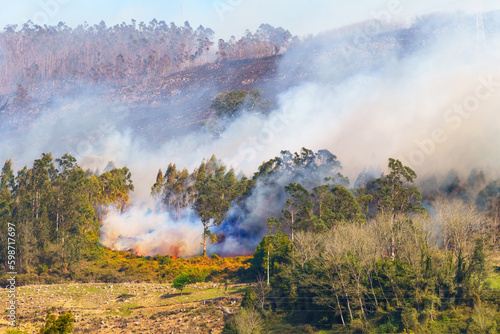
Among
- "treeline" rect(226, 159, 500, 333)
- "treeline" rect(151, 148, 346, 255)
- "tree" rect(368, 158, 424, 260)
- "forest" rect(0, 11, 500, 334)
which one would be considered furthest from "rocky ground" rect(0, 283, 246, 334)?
"tree" rect(368, 158, 424, 260)

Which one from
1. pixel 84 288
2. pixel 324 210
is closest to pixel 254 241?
pixel 324 210

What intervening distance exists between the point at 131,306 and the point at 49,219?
37018mm

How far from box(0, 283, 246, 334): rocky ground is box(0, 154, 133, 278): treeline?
10623mm

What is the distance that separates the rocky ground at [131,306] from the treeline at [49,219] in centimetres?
1062

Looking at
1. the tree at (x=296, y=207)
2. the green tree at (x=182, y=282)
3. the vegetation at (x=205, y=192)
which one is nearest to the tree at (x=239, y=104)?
the vegetation at (x=205, y=192)

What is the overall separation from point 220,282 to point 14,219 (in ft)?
145

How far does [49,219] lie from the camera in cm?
10981

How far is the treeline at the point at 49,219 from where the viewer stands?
329ft

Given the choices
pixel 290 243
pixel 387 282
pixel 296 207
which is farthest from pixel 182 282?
pixel 387 282

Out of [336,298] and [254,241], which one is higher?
[254,241]

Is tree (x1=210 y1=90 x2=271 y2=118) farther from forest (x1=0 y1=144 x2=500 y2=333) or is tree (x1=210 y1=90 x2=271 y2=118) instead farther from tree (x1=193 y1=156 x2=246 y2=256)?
tree (x1=193 y1=156 x2=246 y2=256)

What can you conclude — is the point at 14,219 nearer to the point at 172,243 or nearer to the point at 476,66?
the point at 172,243

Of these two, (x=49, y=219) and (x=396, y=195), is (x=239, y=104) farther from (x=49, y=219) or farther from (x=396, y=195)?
(x=396, y=195)

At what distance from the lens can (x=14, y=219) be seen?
10331 cm
